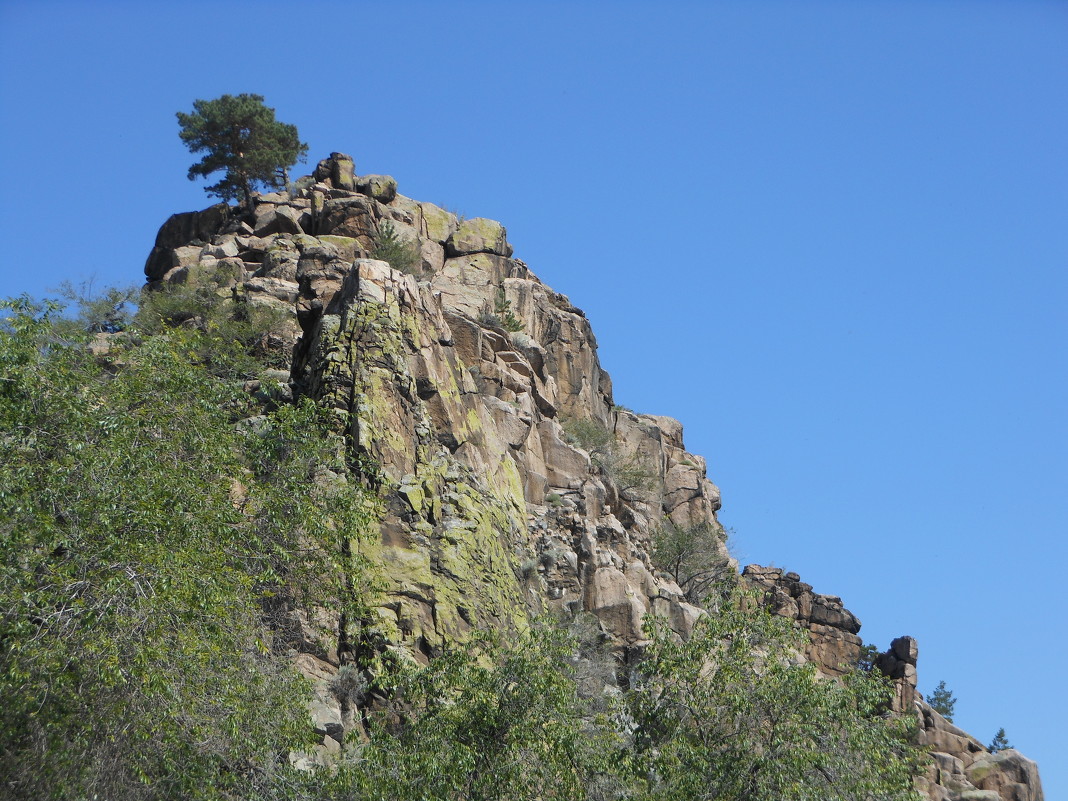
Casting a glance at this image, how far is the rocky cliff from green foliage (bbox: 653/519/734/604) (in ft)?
2.56

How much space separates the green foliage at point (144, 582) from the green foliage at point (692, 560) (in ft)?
75.2

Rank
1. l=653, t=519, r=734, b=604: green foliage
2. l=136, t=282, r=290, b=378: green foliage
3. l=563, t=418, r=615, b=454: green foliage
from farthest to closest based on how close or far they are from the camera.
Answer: l=653, t=519, r=734, b=604: green foliage, l=563, t=418, r=615, b=454: green foliage, l=136, t=282, r=290, b=378: green foliage

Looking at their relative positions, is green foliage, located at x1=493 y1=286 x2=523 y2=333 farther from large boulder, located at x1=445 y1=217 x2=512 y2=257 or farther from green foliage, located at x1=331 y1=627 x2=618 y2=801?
green foliage, located at x1=331 y1=627 x2=618 y2=801

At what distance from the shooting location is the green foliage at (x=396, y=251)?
46.7 meters

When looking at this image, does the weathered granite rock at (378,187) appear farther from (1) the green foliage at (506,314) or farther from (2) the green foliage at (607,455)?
(2) the green foliage at (607,455)

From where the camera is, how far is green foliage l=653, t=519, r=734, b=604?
1858 inches

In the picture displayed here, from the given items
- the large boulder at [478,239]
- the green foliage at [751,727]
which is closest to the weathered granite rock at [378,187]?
the large boulder at [478,239]

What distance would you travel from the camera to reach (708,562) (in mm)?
48438

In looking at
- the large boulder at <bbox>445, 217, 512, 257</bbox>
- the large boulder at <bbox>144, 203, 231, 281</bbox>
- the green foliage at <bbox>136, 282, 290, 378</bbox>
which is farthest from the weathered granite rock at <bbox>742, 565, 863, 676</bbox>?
the large boulder at <bbox>144, 203, 231, 281</bbox>

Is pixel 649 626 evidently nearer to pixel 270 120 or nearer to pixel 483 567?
pixel 483 567

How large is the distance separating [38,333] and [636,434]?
35.1m

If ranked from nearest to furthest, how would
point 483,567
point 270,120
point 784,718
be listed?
point 784,718, point 483,567, point 270,120

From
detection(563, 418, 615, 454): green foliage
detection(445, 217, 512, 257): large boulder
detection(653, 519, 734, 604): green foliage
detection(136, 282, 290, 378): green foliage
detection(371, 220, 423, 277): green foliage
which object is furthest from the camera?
detection(445, 217, 512, 257): large boulder

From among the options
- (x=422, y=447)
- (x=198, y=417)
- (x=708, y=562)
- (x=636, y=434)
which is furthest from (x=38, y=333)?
(x=636, y=434)
